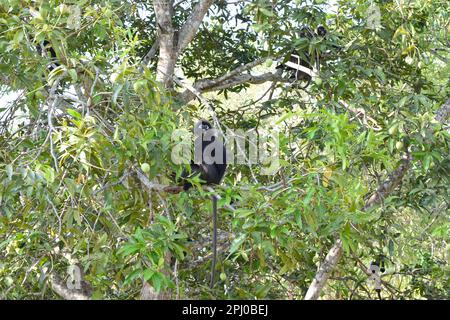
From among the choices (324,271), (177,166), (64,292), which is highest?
(177,166)

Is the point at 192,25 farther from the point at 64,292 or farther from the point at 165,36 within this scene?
the point at 64,292

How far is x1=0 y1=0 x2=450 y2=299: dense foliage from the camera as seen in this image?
2.89 meters

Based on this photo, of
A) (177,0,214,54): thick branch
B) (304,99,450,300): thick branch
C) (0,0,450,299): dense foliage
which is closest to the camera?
(0,0,450,299): dense foliage

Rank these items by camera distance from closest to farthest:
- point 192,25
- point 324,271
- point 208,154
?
point 208,154, point 324,271, point 192,25

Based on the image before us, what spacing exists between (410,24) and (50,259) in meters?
2.28

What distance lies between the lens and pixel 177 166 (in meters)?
3.04

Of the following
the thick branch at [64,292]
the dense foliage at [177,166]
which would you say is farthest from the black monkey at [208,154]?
the thick branch at [64,292]

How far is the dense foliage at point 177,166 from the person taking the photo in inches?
114

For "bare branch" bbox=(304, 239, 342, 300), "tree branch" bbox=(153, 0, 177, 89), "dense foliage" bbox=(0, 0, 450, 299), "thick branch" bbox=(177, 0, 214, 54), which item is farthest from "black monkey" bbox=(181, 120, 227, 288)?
"bare branch" bbox=(304, 239, 342, 300)

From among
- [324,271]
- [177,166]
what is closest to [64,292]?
[324,271]

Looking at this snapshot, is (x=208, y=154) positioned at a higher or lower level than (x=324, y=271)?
higher

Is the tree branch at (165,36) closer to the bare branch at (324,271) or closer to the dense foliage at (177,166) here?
the dense foliage at (177,166)

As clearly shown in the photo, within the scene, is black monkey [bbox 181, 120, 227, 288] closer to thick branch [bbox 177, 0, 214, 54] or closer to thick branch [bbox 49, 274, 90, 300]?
thick branch [bbox 177, 0, 214, 54]
